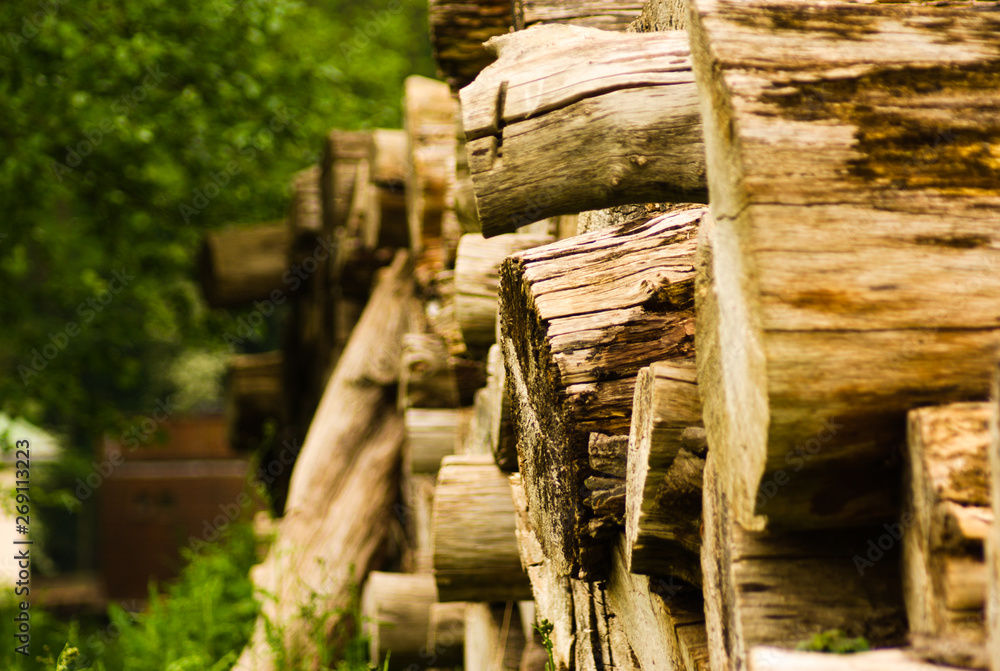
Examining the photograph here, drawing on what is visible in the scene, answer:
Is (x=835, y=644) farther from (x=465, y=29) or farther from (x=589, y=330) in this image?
(x=465, y=29)

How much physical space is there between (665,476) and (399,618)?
233 cm

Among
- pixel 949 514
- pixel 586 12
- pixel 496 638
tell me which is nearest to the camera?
pixel 949 514

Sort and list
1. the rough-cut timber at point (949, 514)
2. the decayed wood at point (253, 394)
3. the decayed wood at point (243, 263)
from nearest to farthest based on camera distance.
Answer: the rough-cut timber at point (949, 514)
the decayed wood at point (243, 263)
the decayed wood at point (253, 394)

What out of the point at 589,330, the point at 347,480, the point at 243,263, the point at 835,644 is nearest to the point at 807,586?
the point at 835,644

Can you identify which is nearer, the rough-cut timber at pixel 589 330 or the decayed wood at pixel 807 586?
the decayed wood at pixel 807 586

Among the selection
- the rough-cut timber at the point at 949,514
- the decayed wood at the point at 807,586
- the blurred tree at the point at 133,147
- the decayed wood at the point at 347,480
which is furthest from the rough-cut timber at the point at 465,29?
the blurred tree at the point at 133,147

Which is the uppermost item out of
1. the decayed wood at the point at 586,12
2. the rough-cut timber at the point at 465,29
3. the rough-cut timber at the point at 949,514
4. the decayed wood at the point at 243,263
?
the decayed wood at the point at 243,263

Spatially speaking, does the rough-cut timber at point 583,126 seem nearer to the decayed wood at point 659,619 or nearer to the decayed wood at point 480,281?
the decayed wood at point 659,619

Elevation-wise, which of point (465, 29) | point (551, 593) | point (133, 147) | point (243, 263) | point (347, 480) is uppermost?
point (133, 147)

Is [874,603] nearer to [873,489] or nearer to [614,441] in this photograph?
[873,489]

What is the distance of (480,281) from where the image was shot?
8.59ft

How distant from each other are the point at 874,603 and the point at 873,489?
0.14 m

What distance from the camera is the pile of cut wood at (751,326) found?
918 mm

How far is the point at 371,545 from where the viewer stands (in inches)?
160
